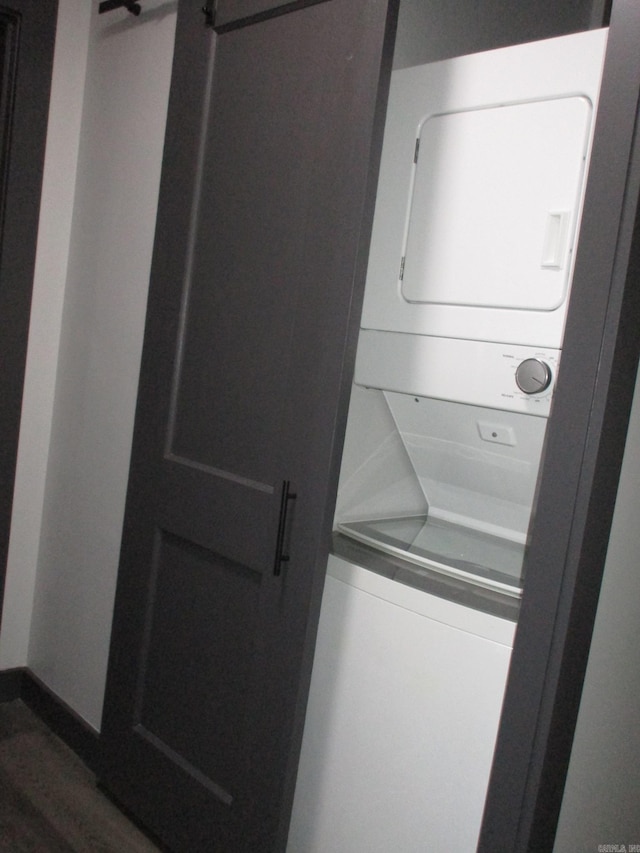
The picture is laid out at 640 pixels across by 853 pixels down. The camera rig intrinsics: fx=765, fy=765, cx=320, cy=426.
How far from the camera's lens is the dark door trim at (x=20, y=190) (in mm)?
2352

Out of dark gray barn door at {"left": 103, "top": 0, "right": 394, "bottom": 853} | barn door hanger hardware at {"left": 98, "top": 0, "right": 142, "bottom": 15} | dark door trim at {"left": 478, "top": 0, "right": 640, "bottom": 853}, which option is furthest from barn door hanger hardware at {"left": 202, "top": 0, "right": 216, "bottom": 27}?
dark door trim at {"left": 478, "top": 0, "right": 640, "bottom": 853}

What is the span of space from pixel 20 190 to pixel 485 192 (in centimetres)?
155

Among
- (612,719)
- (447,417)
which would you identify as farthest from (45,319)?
(612,719)

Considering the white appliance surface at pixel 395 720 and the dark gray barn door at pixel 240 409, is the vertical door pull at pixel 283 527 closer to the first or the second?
the dark gray barn door at pixel 240 409

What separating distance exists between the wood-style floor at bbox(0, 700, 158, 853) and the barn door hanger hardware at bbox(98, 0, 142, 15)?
220 cm

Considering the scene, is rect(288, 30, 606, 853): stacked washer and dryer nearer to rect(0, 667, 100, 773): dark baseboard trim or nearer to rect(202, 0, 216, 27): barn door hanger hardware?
rect(202, 0, 216, 27): barn door hanger hardware

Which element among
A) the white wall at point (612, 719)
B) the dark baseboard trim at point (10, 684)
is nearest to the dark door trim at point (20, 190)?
the dark baseboard trim at point (10, 684)

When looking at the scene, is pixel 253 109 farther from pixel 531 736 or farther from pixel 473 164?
pixel 531 736

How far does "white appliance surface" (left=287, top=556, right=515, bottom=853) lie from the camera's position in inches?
56.8

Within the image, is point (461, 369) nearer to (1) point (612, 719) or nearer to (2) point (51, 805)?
(1) point (612, 719)

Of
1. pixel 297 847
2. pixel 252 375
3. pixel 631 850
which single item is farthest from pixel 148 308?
pixel 631 850

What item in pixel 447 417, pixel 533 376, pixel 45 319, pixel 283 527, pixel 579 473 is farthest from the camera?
pixel 45 319

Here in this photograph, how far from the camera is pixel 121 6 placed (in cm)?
224

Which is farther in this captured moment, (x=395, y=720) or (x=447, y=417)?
(x=447, y=417)
